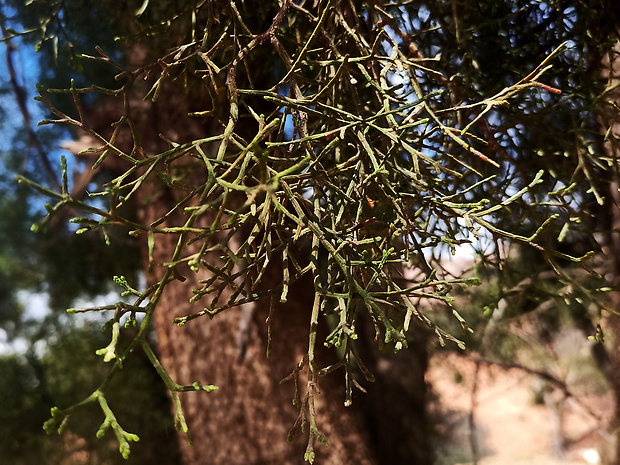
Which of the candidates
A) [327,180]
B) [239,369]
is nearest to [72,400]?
[239,369]

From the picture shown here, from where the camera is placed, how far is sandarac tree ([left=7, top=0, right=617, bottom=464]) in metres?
0.45

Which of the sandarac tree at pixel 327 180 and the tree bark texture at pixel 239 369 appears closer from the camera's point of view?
the sandarac tree at pixel 327 180

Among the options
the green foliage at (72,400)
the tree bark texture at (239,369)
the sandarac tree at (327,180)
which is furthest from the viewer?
the green foliage at (72,400)

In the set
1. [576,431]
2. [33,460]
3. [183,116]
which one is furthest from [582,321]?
[576,431]

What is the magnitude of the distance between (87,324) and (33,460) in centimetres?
62

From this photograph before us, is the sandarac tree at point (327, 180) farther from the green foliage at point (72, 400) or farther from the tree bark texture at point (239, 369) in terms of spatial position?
the green foliage at point (72, 400)

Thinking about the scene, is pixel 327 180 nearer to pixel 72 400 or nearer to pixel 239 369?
pixel 239 369

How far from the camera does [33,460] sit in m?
2.32

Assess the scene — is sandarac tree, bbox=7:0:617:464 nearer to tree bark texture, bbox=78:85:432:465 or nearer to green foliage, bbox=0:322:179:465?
tree bark texture, bbox=78:85:432:465

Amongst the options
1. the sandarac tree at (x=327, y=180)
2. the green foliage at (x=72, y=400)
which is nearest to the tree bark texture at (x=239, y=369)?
the sandarac tree at (x=327, y=180)

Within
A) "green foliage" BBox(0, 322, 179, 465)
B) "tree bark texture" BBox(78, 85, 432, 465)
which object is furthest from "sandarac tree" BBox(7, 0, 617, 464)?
"green foliage" BBox(0, 322, 179, 465)

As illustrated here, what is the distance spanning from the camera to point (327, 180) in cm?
49

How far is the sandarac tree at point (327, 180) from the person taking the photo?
45 cm

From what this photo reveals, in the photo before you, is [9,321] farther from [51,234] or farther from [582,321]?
[582,321]
